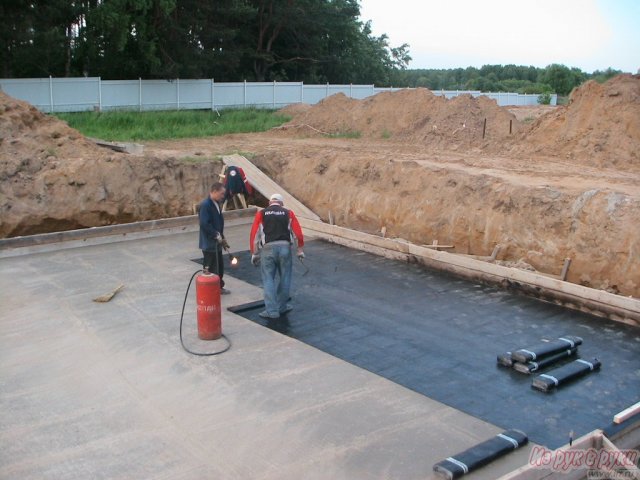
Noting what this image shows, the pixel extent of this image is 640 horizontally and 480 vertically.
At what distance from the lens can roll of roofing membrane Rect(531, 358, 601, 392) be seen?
6.89 m

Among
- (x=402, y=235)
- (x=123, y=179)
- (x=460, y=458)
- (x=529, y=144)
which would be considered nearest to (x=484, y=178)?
(x=402, y=235)

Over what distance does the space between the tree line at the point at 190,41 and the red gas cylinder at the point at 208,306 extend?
23022 mm

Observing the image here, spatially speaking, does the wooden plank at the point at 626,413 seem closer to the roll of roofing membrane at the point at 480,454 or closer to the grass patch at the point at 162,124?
the roll of roofing membrane at the point at 480,454

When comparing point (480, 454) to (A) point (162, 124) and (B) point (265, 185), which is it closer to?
(B) point (265, 185)

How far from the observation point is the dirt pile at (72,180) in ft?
45.5

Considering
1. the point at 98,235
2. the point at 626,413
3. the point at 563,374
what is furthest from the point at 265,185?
the point at 626,413

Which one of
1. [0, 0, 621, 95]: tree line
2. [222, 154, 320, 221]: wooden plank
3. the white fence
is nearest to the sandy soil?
[222, 154, 320, 221]: wooden plank

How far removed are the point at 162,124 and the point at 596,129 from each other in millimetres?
14912

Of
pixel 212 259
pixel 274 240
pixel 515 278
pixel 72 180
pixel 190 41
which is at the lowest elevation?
pixel 515 278

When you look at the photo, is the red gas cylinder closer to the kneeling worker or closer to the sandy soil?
the kneeling worker

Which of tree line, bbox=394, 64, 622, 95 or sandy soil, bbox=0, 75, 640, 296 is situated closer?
sandy soil, bbox=0, 75, 640, 296

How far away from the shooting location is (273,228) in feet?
28.0

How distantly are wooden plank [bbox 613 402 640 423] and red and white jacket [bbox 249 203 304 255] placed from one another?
4.16 m

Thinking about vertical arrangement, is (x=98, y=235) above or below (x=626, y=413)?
below
